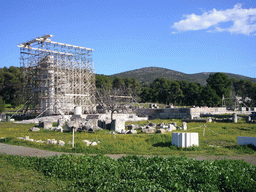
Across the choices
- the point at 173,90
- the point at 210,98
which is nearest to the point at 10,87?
the point at 173,90

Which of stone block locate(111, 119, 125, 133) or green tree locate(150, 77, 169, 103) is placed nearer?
stone block locate(111, 119, 125, 133)

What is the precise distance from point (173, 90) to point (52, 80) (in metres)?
40.9

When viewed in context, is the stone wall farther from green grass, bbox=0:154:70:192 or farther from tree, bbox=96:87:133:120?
green grass, bbox=0:154:70:192

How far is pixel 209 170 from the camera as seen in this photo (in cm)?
692

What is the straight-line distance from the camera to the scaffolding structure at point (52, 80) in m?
42.5

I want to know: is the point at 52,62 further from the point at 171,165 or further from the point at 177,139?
the point at 171,165

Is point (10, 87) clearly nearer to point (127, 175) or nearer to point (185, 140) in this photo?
point (185, 140)

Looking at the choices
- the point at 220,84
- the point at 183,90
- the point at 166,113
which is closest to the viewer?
the point at 166,113

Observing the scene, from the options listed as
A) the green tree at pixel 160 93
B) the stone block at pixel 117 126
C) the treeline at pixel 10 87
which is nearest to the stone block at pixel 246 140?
the stone block at pixel 117 126

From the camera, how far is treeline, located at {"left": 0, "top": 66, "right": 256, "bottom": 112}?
63.9 metres

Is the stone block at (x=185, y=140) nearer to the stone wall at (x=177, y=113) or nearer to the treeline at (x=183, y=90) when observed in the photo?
the stone wall at (x=177, y=113)

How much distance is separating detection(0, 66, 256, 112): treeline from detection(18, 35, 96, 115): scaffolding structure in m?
12.2

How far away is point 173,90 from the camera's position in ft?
245

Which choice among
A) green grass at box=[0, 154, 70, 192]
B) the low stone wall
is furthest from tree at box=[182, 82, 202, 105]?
green grass at box=[0, 154, 70, 192]
